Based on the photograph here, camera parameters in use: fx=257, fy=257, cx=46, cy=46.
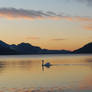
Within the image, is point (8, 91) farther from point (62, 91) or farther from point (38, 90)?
point (62, 91)

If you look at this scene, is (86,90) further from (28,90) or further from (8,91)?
(8,91)

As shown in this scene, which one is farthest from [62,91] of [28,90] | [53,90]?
[28,90]

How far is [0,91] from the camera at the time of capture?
31672 millimetres

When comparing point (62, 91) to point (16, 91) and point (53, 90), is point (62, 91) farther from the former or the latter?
point (16, 91)

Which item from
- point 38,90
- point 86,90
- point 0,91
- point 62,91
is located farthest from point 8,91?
point 86,90

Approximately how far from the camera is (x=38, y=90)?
32.6 meters

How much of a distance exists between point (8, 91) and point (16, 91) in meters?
0.99

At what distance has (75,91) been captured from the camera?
3172 centimetres

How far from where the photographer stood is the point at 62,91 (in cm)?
3153

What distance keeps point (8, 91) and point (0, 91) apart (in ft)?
3.21

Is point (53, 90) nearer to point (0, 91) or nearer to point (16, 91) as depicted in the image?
point (16, 91)

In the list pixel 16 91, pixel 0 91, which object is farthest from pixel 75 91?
pixel 0 91

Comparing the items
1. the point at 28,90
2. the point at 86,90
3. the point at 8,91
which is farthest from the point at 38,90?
the point at 86,90

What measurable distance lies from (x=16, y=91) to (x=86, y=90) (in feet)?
29.0
